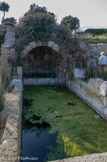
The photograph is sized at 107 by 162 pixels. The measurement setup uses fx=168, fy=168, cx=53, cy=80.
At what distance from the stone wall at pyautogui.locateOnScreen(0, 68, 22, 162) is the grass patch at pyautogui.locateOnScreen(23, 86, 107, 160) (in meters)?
0.73

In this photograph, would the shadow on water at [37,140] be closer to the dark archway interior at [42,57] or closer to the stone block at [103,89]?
the stone block at [103,89]

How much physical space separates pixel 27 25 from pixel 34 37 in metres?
0.74

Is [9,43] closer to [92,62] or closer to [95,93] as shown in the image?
[92,62]

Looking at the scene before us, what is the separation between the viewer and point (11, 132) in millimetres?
2350

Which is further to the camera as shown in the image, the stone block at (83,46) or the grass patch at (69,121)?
the stone block at (83,46)

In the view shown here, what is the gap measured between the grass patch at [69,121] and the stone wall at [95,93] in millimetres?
166

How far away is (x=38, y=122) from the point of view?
390 cm

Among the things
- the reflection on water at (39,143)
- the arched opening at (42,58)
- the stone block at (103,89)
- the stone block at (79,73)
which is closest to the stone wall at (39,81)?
the arched opening at (42,58)

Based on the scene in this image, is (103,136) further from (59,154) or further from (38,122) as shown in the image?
(38,122)

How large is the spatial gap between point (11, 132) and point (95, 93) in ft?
8.94

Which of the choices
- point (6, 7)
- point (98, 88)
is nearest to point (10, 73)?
point (98, 88)

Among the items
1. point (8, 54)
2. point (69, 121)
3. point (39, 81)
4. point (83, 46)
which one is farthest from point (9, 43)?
point (69, 121)

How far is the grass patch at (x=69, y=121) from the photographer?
2875mm

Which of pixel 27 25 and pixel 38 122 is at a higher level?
pixel 27 25
